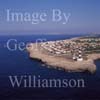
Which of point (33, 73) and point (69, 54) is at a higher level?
point (69, 54)

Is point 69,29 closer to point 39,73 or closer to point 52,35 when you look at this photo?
point 52,35

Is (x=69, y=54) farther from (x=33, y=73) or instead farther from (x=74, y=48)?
(x=33, y=73)

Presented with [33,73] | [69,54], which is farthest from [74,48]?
[33,73]

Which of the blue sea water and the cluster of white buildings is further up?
the cluster of white buildings

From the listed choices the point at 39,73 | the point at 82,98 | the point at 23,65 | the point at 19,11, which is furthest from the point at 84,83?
the point at 19,11
